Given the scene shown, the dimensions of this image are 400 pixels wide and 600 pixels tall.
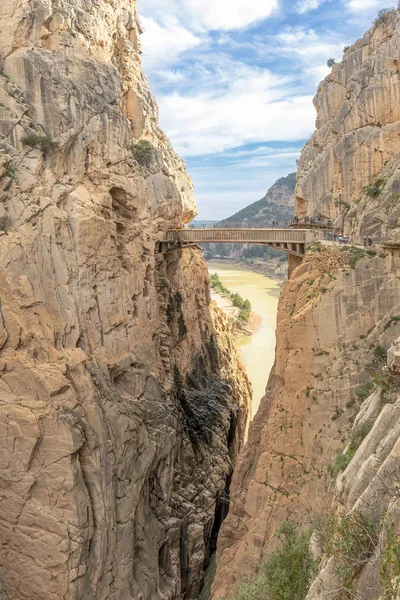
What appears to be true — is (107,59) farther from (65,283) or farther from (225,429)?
(225,429)

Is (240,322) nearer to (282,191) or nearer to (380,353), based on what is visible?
(380,353)

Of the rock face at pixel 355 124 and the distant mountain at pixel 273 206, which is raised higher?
the distant mountain at pixel 273 206

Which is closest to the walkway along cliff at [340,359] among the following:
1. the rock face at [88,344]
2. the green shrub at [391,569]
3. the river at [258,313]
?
the green shrub at [391,569]

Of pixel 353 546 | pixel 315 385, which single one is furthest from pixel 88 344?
pixel 353 546

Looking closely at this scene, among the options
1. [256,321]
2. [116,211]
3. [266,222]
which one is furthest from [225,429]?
[266,222]

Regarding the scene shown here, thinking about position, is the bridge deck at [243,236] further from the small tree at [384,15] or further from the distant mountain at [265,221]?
the distant mountain at [265,221]

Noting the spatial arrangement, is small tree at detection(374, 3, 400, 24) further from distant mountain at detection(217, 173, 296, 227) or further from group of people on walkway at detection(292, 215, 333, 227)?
distant mountain at detection(217, 173, 296, 227)
